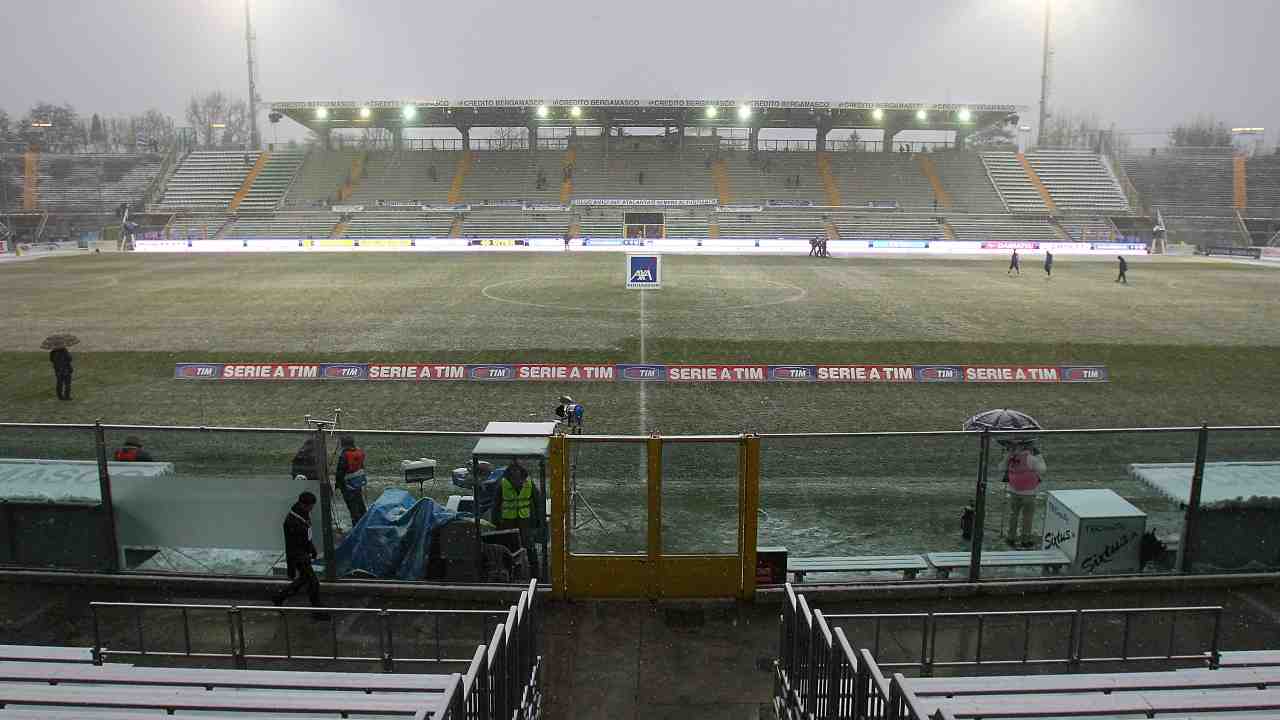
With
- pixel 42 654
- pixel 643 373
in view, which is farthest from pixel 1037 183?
pixel 42 654

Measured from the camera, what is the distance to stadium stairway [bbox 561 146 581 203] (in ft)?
247

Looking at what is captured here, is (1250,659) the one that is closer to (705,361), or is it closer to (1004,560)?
(1004,560)

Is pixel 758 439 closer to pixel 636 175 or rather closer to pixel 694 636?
pixel 694 636

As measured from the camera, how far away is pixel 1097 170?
8056cm

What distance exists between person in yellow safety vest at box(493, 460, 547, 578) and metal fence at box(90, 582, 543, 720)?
825mm

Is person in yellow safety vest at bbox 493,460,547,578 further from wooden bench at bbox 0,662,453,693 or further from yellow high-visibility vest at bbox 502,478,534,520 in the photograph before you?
wooden bench at bbox 0,662,453,693

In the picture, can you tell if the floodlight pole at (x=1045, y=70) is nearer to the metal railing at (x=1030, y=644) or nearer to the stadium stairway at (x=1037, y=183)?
the stadium stairway at (x=1037, y=183)

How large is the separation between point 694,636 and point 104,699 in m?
4.70

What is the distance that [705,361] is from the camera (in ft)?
73.8

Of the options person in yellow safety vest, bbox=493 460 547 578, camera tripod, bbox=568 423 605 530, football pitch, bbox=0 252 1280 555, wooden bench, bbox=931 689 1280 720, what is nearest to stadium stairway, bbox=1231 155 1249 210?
football pitch, bbox=0 252 1280 555

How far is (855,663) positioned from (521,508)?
455 cm

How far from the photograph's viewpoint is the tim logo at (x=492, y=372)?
67.2 feet

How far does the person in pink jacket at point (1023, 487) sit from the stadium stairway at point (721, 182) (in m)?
67.0

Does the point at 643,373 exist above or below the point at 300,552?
below
